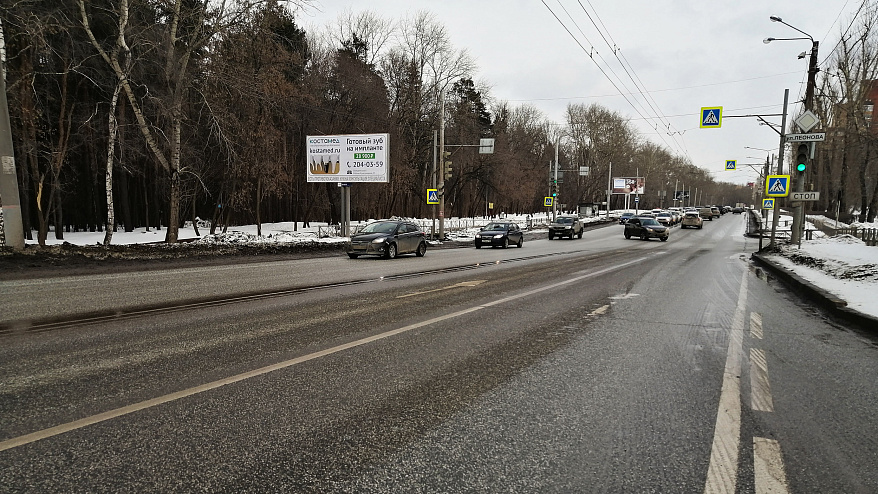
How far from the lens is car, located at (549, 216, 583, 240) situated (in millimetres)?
37156

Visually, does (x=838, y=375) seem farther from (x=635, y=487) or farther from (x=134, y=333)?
(x=134, y=333)

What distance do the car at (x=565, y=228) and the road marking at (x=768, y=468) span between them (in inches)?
1370

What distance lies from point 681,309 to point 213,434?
774cm

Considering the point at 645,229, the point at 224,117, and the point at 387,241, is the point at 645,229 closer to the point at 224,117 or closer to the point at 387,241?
the point at 387,241

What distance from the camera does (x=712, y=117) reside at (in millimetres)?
22812

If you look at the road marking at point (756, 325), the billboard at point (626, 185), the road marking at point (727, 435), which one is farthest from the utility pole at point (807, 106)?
the billboard at point (626, 185)

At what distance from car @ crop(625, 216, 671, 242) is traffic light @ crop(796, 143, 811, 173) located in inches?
647

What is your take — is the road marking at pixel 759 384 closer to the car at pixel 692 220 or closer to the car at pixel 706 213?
the car at pixel 692 220

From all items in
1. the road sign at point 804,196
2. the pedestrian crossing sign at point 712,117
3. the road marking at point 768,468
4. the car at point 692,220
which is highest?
the pedestrian crossing sign at point 712,117

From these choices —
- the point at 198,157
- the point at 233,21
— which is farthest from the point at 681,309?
the point at 198,157

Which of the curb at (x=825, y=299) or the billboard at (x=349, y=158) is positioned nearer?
the curb at (x=825, y=299)

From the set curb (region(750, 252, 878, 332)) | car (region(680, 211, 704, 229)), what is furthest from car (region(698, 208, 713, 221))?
curb (region(750, 252, 878, 332))

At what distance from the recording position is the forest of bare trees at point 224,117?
19672mm

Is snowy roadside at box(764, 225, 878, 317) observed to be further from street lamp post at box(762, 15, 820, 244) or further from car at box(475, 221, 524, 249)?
car at box(475, 221, 524, 249)
